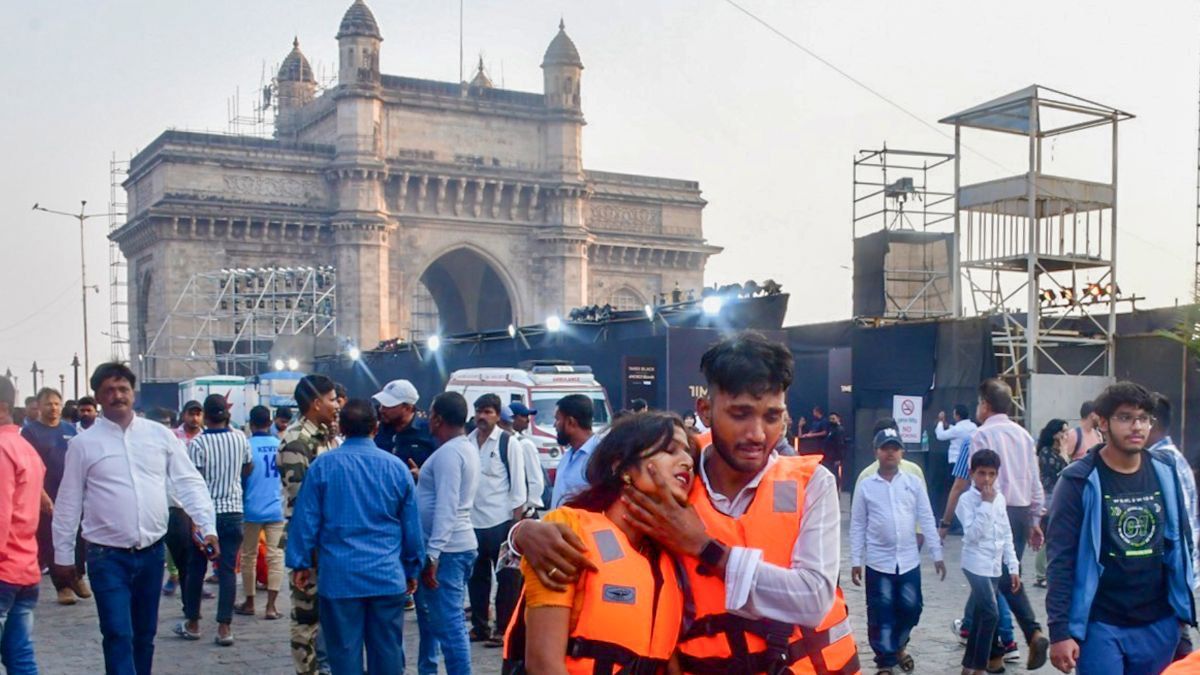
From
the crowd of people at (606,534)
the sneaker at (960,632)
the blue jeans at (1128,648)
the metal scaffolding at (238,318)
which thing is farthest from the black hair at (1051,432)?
the metal scaffolding at (238,318)

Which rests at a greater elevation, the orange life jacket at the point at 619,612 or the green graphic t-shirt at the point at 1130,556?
the orange life jacket at the point at 619,612

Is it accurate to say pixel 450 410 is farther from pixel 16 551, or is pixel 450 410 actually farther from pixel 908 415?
pixel 908 415

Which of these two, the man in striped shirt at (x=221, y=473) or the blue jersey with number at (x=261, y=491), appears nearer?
the man in striped shirt at (x=221, y=473)

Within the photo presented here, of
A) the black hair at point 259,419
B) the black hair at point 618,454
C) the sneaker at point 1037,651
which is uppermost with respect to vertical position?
the black hair at point 618,454

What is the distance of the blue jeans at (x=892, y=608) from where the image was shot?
7121 millimetres

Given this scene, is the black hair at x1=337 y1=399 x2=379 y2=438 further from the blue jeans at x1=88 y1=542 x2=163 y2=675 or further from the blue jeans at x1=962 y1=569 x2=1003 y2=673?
the blue jeans at x1=962 y1=569 x2=1003 y2=673

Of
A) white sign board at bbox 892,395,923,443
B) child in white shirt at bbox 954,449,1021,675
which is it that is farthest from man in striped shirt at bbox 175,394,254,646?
white sign board at bbox 892,395,923,443

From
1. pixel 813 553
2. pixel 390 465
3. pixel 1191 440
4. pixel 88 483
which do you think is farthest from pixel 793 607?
pixel 1191 440

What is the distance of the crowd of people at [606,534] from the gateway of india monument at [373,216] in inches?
1134

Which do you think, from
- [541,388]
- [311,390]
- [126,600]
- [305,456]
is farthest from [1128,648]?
[541,388]

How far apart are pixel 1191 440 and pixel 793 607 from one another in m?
14.6

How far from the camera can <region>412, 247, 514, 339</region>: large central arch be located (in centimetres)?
4625

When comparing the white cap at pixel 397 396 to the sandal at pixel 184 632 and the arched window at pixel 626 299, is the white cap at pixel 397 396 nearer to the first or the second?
the sandal at pixel 184 632

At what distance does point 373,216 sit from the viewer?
4128 cm
